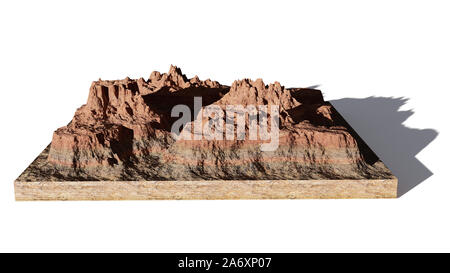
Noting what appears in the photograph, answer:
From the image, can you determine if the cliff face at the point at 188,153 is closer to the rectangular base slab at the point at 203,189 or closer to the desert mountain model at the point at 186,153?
the desert mountain model at the point at 186,153

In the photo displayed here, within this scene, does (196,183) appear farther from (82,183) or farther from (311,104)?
(311,104)

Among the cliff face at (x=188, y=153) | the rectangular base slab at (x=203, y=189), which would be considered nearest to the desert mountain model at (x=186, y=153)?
the cliff face at (x=188, y=153)

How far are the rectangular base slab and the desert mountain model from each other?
0.17 m

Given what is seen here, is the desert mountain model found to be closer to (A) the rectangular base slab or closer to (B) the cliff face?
(B) the cliff face

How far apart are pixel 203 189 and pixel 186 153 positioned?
1.22 meters

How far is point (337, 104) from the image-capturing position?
23016mm

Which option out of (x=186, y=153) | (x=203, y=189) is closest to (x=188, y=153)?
(x=186, y=153)

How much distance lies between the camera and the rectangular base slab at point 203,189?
15.2 metres

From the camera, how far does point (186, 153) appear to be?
630 inches

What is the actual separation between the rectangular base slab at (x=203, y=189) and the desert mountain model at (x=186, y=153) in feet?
0.55

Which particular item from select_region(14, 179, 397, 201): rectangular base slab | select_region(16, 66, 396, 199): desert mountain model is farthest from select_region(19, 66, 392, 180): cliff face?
select_region(14, 179, 397, 201): rectangular base slab

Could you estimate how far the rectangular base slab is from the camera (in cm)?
1518

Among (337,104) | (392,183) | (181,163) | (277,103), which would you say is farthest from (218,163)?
(337,104)

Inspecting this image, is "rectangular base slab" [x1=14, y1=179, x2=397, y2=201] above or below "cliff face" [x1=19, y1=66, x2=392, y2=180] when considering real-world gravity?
below
